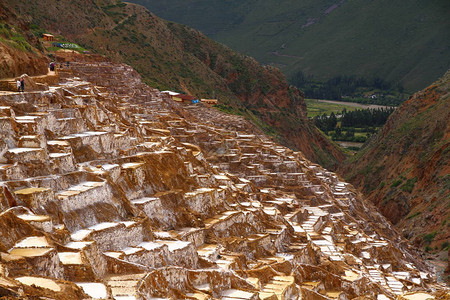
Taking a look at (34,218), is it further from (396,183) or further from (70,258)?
(396,183)

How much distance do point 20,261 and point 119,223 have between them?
21.9 feet

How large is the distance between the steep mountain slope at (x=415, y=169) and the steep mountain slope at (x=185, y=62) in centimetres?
1412

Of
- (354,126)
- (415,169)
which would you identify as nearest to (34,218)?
(415,169)

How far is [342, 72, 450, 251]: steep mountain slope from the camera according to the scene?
69.1m

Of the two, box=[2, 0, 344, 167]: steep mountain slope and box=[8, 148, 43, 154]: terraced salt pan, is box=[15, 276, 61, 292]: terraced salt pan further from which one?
box=[2, 0, 344, 167]: steep mountain slope

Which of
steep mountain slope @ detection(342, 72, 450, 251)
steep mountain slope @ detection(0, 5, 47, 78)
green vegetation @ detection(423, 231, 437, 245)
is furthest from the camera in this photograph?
steep mountain slope @ detection(342, 72, 450, 251)

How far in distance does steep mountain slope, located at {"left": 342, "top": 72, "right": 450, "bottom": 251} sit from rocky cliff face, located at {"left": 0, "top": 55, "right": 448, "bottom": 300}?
70.9 ft

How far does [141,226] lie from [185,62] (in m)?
94.3

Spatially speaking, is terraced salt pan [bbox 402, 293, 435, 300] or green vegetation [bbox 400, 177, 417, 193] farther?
green vegetation [bbox 400, 177, 417, 193]

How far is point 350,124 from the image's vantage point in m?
146

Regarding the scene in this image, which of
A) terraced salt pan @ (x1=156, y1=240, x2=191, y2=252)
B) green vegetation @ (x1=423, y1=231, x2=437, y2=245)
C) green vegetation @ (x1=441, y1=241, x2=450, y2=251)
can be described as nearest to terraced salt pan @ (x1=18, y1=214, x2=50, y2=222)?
terraced salt pan @ (x1=156, y1=240, x2=191, y2=252)

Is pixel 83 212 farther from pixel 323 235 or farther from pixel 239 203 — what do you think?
pixel 323 235

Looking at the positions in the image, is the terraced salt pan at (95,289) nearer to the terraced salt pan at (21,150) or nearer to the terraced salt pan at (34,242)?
the terraced salt pan at (34,242)

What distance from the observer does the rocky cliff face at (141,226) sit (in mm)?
18469
